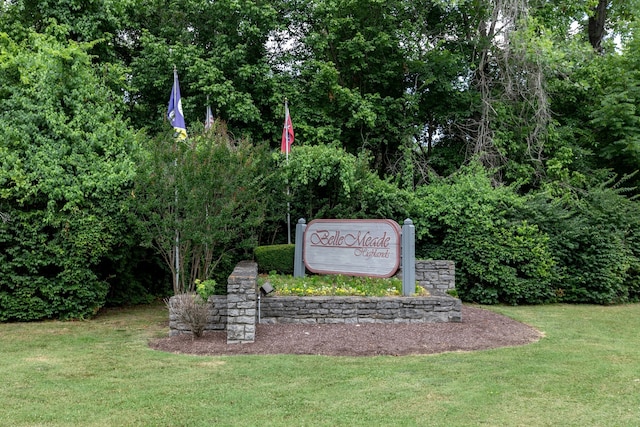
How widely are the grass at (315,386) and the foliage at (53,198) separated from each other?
5.24 ft

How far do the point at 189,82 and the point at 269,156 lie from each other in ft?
15.2

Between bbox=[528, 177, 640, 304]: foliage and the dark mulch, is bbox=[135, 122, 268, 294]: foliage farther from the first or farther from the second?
bbox=[528, 177, 640, 304]: foliage

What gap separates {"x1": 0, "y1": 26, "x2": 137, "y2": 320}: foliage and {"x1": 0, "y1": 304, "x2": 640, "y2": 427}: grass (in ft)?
5.24

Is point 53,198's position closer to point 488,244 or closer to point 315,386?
point 315,386

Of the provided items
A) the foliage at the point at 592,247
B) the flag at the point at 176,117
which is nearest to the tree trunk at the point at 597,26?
the foliage at the point at 592,247

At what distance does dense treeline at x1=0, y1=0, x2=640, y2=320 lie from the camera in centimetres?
929

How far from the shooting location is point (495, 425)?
4270 millimetres

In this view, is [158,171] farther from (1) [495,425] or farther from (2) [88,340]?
(1) [495,425]

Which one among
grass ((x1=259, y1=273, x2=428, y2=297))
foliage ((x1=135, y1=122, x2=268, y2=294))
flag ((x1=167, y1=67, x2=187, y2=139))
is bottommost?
grass ((x1=259, y1=273, x2=428, y2=297))

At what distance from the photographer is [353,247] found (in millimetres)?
9688

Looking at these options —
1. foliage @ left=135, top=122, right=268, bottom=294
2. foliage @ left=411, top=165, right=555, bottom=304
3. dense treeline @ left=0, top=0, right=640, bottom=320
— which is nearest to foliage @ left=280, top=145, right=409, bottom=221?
dense treeline @ left=0, top=0, right=640, bottom=320

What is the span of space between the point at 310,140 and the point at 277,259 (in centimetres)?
487

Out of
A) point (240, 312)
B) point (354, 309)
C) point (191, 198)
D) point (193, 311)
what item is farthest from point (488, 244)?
point (193, 311)

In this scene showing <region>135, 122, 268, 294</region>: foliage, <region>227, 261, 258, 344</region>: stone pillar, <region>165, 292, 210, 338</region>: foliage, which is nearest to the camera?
<region>227, 261, 258, 344</region>: stone pillar
